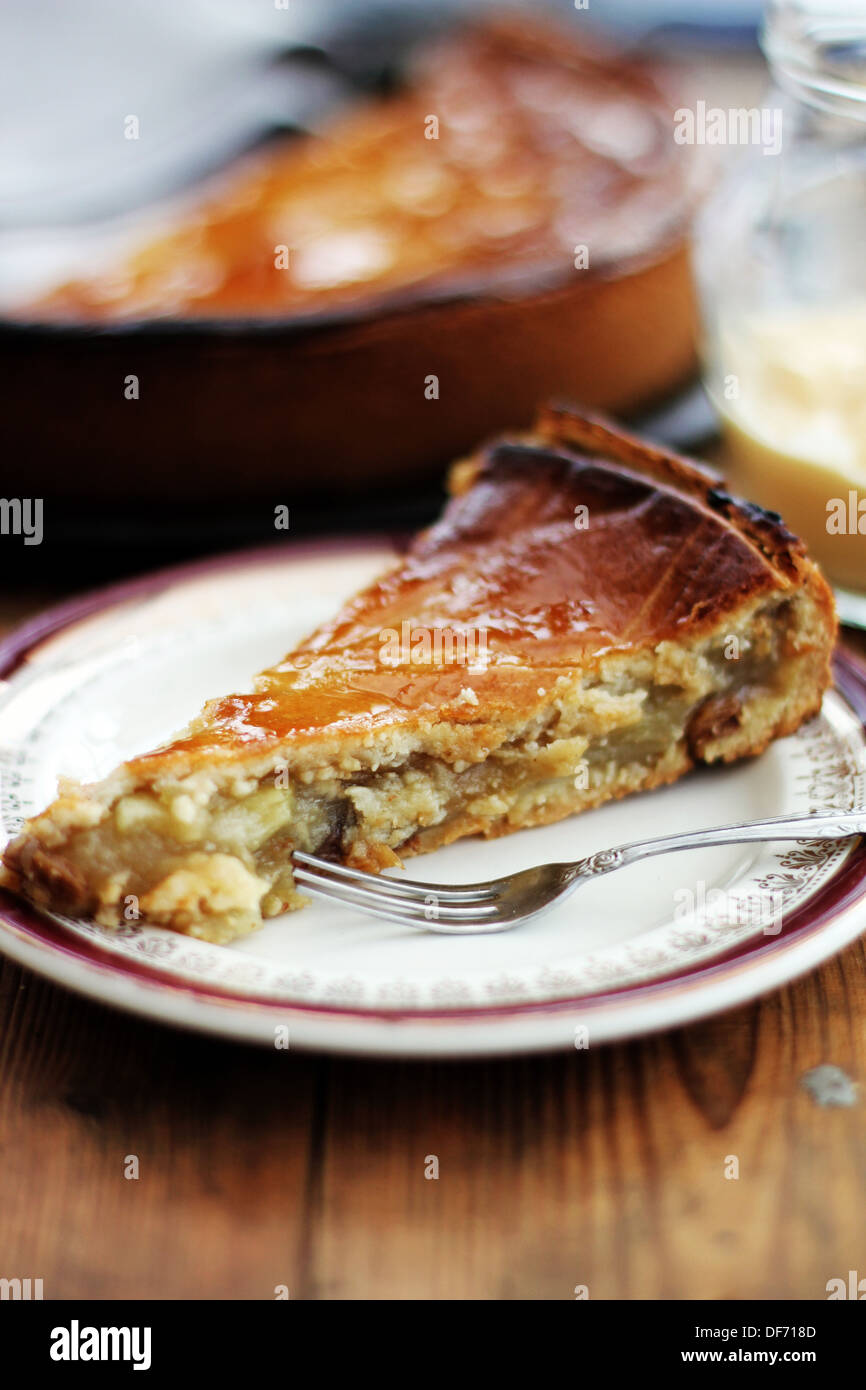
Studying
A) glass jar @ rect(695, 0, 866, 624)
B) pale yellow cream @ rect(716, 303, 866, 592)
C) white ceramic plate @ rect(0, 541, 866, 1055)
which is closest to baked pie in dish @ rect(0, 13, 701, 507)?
glass jar @ rect(695, 0, 866, 624)

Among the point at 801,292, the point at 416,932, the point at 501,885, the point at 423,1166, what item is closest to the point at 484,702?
the point at 501,885

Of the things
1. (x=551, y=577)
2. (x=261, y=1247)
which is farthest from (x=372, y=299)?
(x=261, y=1247)

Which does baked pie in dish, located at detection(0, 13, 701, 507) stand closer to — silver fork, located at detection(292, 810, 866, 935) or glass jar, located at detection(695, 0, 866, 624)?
glass jar, located at detection(695, 0, 866, 624)

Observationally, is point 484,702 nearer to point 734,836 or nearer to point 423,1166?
point 734,836

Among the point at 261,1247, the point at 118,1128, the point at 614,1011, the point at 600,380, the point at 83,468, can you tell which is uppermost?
the point at 600,380

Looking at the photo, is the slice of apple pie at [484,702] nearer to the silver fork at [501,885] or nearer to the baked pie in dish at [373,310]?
the silver fork at [501,885]

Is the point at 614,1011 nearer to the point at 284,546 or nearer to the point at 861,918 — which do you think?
the point at 861,918
